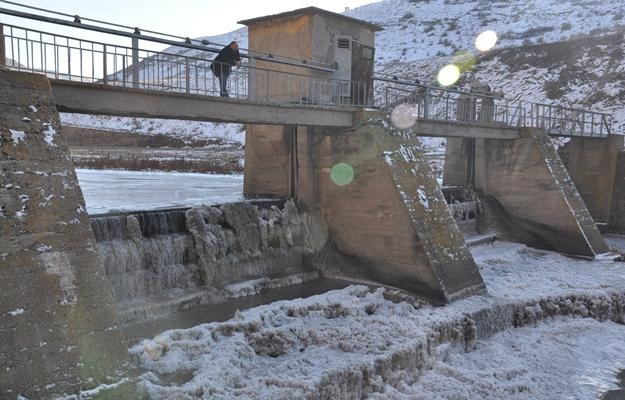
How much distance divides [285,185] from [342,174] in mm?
2186

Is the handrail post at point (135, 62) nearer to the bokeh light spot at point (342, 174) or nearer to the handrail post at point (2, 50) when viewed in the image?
the handrail post at point (2, 50)

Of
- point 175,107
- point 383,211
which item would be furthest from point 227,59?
point 383,211

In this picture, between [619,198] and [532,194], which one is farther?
[619,198]

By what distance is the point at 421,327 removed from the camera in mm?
9828

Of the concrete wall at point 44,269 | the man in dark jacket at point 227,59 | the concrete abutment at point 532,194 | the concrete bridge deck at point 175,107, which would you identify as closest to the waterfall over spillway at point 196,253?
the concrete bridge deck at point 175,107

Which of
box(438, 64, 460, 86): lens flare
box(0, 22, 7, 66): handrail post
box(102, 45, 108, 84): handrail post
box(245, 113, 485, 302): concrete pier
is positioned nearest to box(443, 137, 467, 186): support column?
box(245, 113, 485, 302): concrete pier

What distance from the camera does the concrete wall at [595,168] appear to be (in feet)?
71.5

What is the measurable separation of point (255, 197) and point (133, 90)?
6.80 meters

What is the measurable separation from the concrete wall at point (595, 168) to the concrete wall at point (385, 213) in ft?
39.4

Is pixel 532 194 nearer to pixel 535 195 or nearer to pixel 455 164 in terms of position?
pixel 535 195

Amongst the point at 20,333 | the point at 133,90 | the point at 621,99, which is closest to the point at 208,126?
the point at 621,99

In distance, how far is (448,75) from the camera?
52469 mm

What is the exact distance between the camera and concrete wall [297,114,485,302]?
11883 mm

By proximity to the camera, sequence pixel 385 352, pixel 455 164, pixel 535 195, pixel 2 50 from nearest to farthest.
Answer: pixel 2 50, pixel 385 352, pixel 535 195, pixel 455 164
